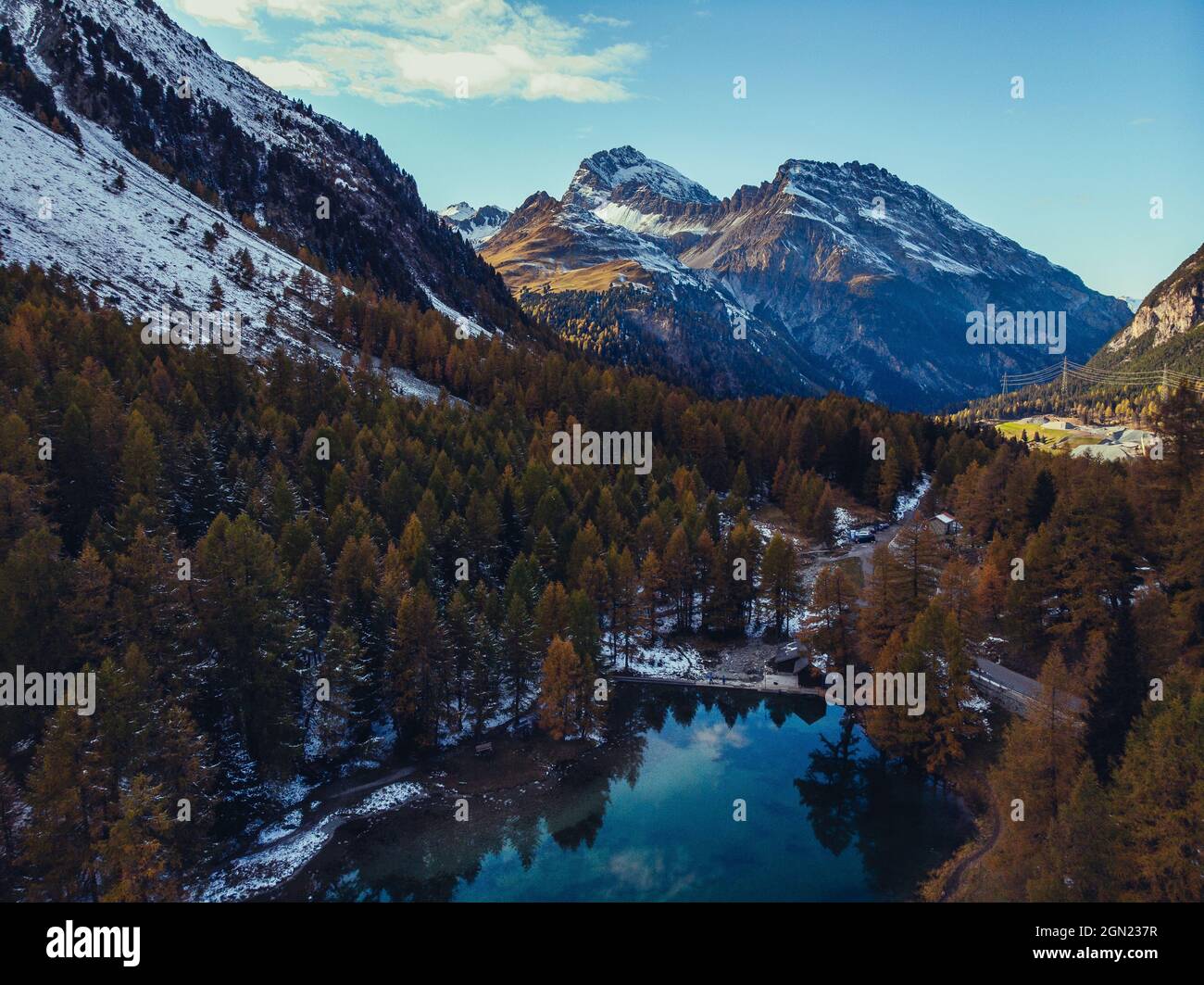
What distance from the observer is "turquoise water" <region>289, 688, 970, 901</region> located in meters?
41.3

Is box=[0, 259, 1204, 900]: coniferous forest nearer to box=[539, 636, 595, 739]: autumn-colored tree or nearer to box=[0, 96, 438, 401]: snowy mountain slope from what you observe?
box=[539, 636, 595, 739]: autumn-colored tree

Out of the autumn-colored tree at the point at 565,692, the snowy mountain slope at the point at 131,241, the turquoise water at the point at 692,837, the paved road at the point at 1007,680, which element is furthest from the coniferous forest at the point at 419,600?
the snowy mountain slope at the point at 131,241

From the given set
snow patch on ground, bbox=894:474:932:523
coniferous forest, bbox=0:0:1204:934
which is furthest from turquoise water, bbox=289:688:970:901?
snow patch on ground, bbox=894:474:932:523

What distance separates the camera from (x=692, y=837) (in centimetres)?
4566

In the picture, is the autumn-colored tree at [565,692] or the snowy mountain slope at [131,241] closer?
the autumn-colored tree at [565,692]

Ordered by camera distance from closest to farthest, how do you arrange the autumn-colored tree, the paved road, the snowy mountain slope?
the autumn-colored tree → the paved road → the snowy mountain slope

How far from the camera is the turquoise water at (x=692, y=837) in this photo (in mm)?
41281

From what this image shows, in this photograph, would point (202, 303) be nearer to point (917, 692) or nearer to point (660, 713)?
point (660, 713)

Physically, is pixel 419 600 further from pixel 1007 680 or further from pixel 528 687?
pixel 1007 680

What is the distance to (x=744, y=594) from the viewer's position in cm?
7544

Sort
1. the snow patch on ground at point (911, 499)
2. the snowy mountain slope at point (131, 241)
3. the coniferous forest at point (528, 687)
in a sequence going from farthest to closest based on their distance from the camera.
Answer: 1. the snowy mountain slope at point (131, 241)
2. the snow patch on ground at point (911, 499)
3. the coniferous forest at point (528, 687)

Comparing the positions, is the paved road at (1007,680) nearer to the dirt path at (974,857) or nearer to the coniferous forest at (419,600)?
the coniferous forest at (419,600)

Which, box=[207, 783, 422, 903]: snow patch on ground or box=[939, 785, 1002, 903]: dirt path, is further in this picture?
box=[207, 783, 422, 903]: snow patch on ground
